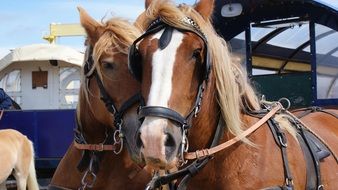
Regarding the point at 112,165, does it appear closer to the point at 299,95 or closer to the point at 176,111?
the point at 176,111

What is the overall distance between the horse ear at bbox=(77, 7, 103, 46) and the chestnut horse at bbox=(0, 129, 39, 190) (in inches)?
168

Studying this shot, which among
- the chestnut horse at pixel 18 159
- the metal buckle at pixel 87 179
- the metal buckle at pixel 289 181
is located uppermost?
the metal buckle at pixel 289 181

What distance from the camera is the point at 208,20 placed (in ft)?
8.13

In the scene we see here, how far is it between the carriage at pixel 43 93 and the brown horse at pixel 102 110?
388cm

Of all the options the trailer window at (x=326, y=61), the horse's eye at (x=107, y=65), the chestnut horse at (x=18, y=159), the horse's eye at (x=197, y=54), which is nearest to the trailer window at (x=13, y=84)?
the chestnut horse at (x=18, y=159)

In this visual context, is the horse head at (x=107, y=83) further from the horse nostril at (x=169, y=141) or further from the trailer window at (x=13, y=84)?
the trailer window at (x=13, y=84)

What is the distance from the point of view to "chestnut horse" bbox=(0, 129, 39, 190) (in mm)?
7137

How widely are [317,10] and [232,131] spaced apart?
304 cm

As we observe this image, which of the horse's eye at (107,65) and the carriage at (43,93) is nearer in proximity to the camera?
the horse's eye at (107,65)

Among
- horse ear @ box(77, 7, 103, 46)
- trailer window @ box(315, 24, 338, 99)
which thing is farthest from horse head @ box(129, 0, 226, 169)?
trailer window @ box(315, 24, 338, 99)

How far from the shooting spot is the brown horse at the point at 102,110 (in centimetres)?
287

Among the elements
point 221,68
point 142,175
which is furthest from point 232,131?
point 142,175

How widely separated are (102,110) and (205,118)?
30.9 inches

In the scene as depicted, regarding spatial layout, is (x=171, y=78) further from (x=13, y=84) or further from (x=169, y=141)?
(x=13, y=84)
